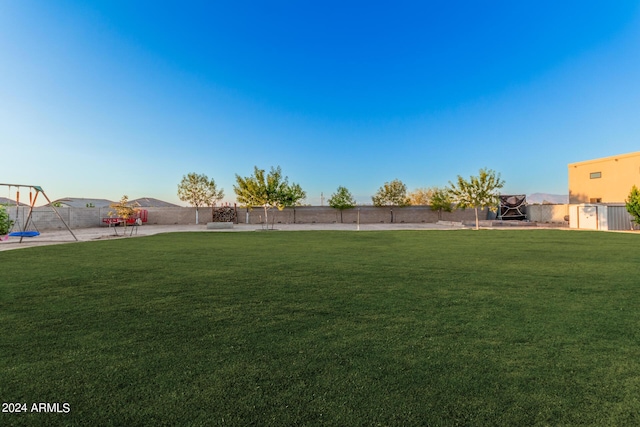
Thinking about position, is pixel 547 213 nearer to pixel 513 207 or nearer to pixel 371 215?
pixel 513 207

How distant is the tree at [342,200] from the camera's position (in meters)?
39.1

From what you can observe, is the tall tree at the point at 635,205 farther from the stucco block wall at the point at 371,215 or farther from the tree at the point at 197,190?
the tree at the point at 197,190

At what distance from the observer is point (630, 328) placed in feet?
12.2

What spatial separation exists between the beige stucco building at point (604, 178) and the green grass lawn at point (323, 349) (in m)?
33.1

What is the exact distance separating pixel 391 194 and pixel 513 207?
887 inches

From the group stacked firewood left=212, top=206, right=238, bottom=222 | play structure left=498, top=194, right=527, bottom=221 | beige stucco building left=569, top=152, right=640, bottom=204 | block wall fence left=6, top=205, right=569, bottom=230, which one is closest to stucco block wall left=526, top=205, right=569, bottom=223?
block wall fence left=6, top=205, right=569, bottom=230

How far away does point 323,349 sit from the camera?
3.21 meters

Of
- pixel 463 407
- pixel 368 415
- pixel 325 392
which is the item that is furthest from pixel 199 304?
pixel 463 407

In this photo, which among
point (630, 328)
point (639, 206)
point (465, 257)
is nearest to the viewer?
point (630, 328)

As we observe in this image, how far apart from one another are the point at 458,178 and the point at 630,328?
82.3ft

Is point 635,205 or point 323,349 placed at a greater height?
point 635,205

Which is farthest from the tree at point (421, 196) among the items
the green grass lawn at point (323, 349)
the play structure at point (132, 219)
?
the green grass lawn at point (323, 349)

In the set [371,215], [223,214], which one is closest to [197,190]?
[223,214]

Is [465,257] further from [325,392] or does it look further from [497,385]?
[325,392]
